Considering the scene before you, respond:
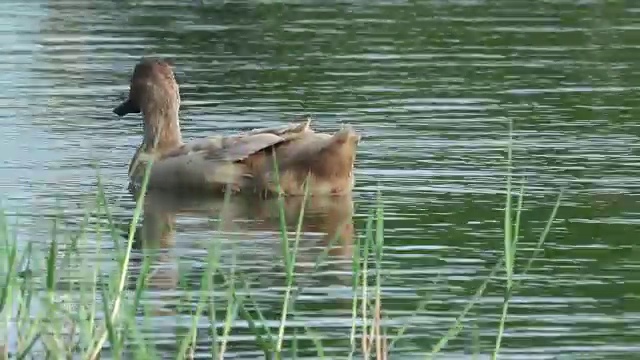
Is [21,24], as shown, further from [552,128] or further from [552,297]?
[552,297]

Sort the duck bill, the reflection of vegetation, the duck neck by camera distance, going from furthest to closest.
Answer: the duck bill < the duck neck < the reflection of vegetation

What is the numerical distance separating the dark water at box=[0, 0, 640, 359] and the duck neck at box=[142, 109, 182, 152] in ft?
1.23

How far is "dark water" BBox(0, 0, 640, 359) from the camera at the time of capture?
10.1m

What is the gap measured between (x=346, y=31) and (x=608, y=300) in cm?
1592

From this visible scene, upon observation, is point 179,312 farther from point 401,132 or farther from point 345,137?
point 401,132

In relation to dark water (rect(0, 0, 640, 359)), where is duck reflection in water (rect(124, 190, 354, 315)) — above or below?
below

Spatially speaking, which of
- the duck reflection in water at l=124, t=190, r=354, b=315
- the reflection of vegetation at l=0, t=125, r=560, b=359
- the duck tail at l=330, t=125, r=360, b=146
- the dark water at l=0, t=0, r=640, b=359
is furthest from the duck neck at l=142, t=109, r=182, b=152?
the reflection of vegetation at l=0, t=125, r=560, b=359

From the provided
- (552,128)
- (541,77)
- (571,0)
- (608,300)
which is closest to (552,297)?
Answer: (608,300)

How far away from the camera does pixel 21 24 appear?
2780 centimetres

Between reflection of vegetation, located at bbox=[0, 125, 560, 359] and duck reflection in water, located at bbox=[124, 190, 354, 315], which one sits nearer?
reflection of vegetation, located at bbox=[0, 125, 560, 359]

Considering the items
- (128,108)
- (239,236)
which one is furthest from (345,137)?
(128,108)

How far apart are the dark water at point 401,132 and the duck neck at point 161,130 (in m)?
0.37

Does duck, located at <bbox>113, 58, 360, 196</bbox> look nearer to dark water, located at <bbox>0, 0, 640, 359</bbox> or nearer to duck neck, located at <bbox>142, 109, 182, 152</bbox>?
duck neck, located at <bbox>142, 109, 182, 152</bbox>

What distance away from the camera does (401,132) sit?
16609 millimetres
